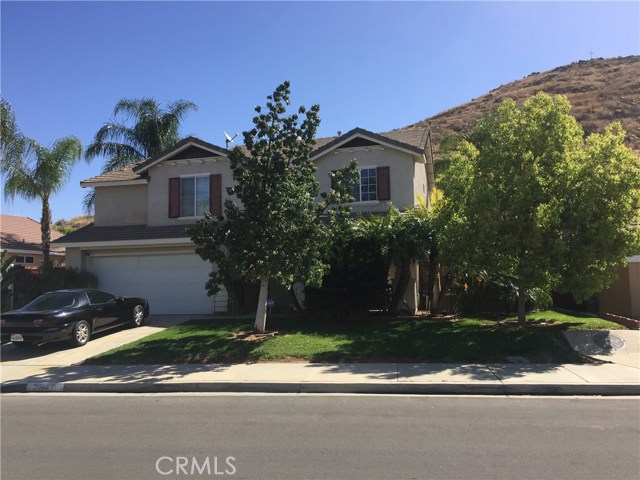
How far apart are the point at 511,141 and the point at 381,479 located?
31.9ft

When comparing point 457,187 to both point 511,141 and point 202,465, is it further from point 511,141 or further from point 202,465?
point 202,465

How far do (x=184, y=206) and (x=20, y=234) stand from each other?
1716cm

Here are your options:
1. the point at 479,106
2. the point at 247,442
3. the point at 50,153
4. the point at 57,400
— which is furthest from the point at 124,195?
the point at 479,106

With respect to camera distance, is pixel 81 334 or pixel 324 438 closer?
pixel 324 438

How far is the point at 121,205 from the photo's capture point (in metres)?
20.2

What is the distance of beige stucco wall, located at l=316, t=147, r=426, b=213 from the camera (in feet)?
58.5

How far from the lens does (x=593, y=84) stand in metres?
75.6

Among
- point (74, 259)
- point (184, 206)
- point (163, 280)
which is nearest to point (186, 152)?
point (184, 206)

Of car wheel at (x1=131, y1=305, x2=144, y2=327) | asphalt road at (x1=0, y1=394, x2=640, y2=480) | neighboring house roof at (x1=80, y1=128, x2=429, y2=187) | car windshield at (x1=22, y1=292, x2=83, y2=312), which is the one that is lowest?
asphalt road at (x1=0, y1=394, x2=640, y2=480)

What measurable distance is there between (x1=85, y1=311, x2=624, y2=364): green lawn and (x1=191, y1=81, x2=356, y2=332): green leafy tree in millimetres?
1476

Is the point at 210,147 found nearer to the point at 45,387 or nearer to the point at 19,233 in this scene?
the point at 45,387

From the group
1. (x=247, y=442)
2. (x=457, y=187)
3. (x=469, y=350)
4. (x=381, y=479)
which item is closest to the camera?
(x=381, y=479)

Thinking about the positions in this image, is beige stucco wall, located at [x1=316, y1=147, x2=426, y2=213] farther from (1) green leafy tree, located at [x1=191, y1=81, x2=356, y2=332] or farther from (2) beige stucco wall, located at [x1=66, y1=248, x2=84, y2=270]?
(2) beige stucco wall, located at [x1=66, y1=248, x2=84, y2=270]

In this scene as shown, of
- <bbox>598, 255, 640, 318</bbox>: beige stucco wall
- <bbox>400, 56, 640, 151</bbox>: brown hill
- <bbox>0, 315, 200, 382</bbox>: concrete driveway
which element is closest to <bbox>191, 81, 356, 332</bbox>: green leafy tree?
<bbox>0, 315, 200, 382</bbox>: concrete driveway
